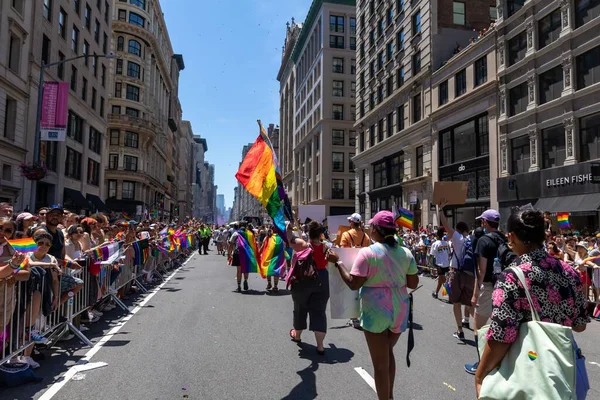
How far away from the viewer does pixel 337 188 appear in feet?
188

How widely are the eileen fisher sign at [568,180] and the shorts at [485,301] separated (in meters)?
15.4

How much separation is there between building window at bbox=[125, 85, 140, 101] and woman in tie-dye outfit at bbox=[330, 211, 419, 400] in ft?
187

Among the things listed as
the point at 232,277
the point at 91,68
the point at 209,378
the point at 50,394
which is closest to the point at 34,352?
the point at 50,394

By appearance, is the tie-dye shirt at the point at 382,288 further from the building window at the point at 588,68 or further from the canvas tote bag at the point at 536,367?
the building window at the point at 588,68

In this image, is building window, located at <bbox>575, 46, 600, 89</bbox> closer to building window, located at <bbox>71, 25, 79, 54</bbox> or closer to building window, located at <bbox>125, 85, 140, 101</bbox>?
building window, located at <bbox>71, 25, 79, 54</bbox>

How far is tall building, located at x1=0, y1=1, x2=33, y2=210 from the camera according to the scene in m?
22.6

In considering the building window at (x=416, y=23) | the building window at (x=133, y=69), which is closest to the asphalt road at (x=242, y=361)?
the building window at (x=416, y=23)

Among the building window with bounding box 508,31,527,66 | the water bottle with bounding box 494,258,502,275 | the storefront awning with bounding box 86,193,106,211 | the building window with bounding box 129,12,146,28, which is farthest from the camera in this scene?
the building window with bounding box 129,12,146,28

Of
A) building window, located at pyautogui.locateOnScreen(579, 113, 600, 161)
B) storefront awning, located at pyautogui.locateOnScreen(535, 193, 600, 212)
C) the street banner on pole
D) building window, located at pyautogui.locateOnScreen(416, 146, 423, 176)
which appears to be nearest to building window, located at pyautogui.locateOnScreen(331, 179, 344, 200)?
Answer: building window, located at pyautogui.locateOnScreen(416, 146, 423, 176)

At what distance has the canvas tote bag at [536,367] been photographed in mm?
A: 2080

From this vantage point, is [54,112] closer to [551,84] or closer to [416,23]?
[551,84]

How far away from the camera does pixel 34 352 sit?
233 inches

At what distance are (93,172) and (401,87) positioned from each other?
28.5m

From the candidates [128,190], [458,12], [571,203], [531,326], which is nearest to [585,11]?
[571,203]
